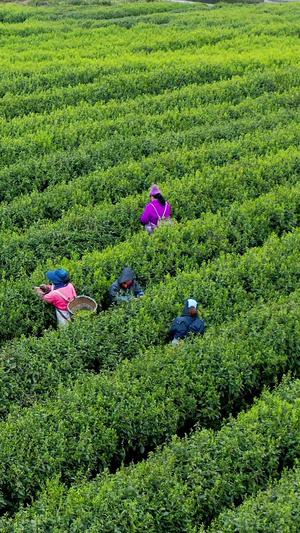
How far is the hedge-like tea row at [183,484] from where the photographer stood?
8578 millimetres

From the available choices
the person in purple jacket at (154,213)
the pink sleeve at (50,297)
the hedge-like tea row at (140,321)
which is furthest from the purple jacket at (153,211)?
the pink sleeve at (50,297)

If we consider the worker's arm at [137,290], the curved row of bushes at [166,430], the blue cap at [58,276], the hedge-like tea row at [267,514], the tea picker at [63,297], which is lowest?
the hedge-like tea row at [267,514]

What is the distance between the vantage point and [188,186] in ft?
56.7

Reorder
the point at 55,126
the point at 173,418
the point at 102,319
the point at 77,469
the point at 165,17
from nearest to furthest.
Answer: the point at 77,469, the point at 173,418, the point at 102,319, the point at 55,126, the point at 165,17

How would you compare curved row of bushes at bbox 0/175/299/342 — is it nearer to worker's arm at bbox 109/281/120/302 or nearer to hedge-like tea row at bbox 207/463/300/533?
worker's arm at bbox 109/281/120/302

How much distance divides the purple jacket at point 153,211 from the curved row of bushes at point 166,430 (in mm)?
4627

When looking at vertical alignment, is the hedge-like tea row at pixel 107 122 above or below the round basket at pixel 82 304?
above

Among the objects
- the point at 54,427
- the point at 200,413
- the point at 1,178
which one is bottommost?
the point at 200,413

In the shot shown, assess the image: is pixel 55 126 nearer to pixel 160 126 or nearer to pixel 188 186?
pixel 160 126

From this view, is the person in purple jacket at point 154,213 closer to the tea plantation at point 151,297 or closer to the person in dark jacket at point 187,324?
the tea plantation at point 151,297

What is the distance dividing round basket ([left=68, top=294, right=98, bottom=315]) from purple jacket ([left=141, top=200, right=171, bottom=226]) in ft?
10.6

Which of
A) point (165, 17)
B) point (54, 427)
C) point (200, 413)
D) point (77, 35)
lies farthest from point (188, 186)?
point (165, 17)

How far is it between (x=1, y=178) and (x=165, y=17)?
22.1 meters

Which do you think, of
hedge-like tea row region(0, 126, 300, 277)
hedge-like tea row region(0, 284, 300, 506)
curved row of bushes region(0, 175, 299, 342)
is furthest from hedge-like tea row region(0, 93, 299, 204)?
hedge-like tea row region(0, 284, 300, 506)
